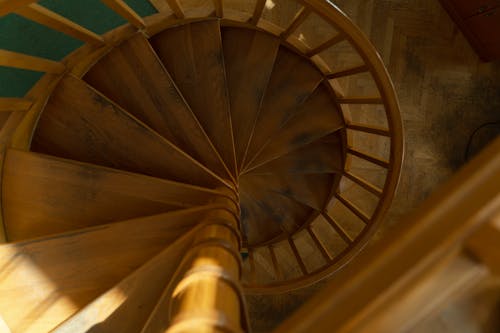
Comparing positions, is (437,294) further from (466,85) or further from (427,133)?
(466,85)

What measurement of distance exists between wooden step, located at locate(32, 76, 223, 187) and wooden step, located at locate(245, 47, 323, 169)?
571 mm

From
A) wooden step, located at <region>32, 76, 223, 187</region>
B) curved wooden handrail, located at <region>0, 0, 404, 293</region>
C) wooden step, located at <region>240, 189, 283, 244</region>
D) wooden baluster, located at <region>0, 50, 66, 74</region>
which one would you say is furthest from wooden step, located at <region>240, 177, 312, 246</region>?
wooden baluster, located at <region>0, 50, 66, 74</region>

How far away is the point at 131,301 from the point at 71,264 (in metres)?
0.43

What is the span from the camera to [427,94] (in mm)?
3336

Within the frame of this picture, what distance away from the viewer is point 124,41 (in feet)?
6.93

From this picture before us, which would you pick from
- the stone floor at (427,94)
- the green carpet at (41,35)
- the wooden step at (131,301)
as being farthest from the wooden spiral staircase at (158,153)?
the stone floor at (427,94)

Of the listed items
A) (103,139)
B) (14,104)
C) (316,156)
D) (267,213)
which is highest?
(14,104)

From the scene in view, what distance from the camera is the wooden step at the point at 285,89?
2.44m

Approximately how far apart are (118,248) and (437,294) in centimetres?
142

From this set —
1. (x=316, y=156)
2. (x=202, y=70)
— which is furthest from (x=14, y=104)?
(x=316, y=156)

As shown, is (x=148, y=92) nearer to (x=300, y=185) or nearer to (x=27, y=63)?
(x=27, y=63)

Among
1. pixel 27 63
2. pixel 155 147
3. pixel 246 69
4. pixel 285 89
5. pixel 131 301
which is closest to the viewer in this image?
pixel 131 301

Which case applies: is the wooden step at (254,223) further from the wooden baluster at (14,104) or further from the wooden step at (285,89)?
the wooden baluster at (14,104)

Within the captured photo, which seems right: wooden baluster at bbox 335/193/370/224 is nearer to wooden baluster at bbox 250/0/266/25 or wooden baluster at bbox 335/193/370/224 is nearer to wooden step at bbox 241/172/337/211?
wooden step at bbox 241/172/337/211
